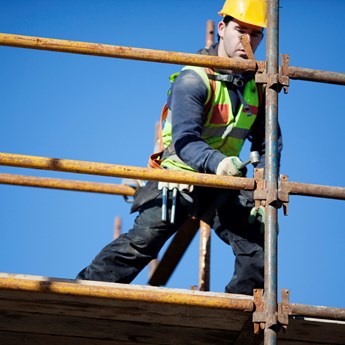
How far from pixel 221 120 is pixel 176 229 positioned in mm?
794

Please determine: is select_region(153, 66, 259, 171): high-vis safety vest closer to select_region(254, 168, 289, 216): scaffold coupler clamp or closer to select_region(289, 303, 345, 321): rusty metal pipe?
select_region(254, 168, 289, 216): scaffold coupler clamp

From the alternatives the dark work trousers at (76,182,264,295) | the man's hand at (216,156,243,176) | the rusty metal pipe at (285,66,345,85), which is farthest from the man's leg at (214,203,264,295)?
the rusty metal pipe at (285,66,345,85)

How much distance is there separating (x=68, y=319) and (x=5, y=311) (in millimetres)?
354

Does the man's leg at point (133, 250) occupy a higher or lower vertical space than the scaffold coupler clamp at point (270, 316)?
higher

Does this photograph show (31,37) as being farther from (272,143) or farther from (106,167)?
(272,143)

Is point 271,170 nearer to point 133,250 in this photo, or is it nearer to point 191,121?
point 191,121

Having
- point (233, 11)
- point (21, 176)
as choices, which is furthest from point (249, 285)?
point (21, 176)

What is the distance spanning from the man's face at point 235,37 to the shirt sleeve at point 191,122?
39 centimetres

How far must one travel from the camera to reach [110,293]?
16.8ft

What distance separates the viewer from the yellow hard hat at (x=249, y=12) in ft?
22.4

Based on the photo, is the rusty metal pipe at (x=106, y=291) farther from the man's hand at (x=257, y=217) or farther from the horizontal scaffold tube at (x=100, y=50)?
the horizontal scaffold tube at (x=100, y=50)

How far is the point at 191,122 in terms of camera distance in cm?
629

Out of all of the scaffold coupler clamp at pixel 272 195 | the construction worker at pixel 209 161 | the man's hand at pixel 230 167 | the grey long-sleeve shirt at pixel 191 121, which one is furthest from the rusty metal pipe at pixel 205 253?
the scaffold coupler clamp at pixel 272 195

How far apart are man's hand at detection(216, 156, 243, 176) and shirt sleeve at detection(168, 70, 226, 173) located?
2.9 inches
